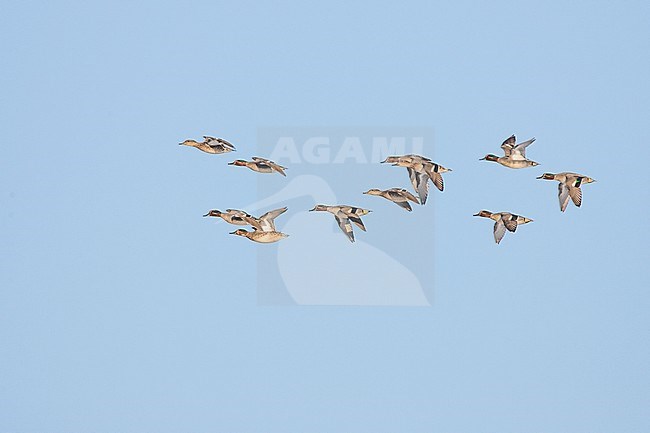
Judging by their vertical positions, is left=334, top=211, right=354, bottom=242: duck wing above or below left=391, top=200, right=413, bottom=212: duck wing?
below

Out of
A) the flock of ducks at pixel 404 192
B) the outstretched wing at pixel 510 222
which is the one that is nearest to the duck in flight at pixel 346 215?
the flock of ducks at pixel 404 192

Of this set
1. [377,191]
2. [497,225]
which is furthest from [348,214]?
[497,225]

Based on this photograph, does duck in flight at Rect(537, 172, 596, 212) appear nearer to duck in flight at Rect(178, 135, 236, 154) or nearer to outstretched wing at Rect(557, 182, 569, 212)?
outstretched wing at Rect(557, 182, 569, 212)

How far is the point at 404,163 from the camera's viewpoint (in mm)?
45125

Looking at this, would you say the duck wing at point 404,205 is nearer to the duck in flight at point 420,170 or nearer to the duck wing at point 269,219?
the duck in flight at point 420,170

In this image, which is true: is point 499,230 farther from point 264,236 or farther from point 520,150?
point 264,236

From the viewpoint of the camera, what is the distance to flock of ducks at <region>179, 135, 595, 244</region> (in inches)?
1745

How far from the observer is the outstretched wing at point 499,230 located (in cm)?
4487

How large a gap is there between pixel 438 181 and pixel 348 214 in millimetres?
3179

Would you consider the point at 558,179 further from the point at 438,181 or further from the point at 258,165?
the point at 258,165

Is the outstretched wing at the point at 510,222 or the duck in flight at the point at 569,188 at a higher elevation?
the duck in flight at the point at 569,188

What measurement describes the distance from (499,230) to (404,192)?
2.73 m

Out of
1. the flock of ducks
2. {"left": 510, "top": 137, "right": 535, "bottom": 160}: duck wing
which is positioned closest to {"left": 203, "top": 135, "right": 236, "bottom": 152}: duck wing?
the flock of ducks

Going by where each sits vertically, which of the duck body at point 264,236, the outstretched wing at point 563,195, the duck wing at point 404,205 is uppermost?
the outstretched wing at point 563,195
